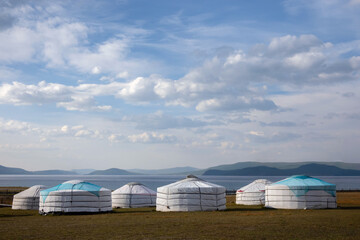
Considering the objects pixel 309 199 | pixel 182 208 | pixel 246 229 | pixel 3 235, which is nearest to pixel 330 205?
pixel 309 199

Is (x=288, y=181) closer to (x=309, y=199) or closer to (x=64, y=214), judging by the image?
Result: (x=309, y=199)

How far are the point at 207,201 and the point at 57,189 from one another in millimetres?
9290

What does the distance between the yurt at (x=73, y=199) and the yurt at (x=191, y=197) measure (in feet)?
12.7

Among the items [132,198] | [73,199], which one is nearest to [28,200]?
[73,199]

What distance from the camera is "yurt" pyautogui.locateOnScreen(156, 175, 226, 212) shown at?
23875 mm

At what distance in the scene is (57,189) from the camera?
79.0 feet

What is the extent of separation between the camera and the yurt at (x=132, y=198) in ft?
97.8

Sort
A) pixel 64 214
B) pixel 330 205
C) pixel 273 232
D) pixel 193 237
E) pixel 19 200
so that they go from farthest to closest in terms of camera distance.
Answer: pixel 19 200
pixel 330 205
pixel 64 214
pixel 273 232
pixel 193 237

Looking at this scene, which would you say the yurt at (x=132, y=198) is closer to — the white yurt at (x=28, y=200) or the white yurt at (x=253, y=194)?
the white yurt at (x=28, y=200)

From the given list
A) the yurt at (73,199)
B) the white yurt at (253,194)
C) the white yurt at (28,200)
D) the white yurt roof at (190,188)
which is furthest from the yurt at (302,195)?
the white yurt at (28,200)

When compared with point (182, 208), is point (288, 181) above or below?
above

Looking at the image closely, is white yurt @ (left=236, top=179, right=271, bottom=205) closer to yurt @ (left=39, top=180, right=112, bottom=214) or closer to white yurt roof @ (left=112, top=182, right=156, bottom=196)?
white yurt roof @ (left=112, top=182, right=156, bottom=196)

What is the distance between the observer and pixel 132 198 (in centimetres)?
2981

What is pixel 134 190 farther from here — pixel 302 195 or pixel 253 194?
pixel 302 195
